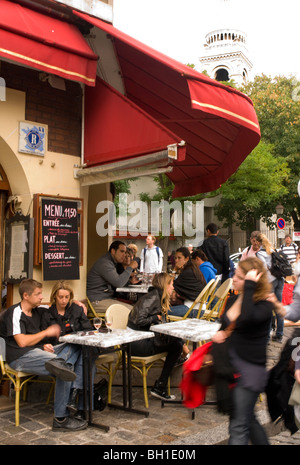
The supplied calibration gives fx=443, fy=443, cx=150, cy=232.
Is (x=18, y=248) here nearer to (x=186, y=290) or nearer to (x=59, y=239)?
(x=59, y=239)

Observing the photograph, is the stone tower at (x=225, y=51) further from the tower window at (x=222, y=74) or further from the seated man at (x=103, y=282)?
the seated man at (x=103, y=282)

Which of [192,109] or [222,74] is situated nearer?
[192,109]

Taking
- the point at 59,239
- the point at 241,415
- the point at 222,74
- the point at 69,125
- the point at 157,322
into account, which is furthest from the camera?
the point at 222,74

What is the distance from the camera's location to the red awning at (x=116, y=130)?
5.11 m

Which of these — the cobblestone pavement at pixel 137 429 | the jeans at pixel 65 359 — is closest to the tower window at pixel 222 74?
the cobblestone pavement at pixel 137 429

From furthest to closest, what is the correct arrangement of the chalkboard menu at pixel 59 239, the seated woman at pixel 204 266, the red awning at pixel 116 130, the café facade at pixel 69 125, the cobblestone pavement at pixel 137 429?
1. the seated woman at pixel 204 266
2. the chalkboard menu at pixel 59 239
3. the red awning at pixel 116 130
4. the café facade at pixel 69 125
5. the cobblestone pavement at pixel 137 429

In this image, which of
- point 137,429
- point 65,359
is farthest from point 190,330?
point 65,359

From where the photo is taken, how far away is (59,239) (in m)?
5.54

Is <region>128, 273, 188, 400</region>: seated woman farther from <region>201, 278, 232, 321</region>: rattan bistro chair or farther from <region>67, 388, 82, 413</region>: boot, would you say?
<region>201, 278, 232, 321</region>: rattan bistro chair

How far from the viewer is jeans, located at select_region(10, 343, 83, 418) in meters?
4.15

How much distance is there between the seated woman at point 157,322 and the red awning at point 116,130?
1.55m

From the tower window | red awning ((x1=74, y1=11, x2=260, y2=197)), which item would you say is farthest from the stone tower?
red awning ((x1=74, y1=11, x2=260, y2=197))

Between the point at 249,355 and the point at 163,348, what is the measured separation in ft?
7.13
